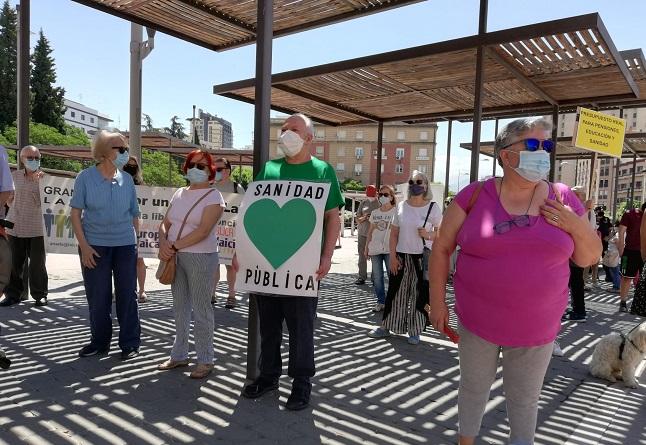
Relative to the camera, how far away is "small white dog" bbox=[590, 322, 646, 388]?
13.9 feet

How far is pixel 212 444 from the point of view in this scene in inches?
116

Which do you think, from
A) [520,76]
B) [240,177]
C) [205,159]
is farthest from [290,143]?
[240,177]

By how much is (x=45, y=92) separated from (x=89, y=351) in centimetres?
Answer: 6385

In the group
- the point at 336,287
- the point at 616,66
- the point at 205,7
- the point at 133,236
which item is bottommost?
the point at 336,287

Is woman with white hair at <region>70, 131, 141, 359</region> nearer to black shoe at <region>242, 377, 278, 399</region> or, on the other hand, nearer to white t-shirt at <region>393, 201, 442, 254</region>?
black shoe at <region>242, 377, 278, 399</region>

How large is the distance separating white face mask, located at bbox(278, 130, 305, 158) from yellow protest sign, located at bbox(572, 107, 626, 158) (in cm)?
407

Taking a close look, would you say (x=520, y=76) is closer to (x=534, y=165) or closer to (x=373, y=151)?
(x=534, y=165)

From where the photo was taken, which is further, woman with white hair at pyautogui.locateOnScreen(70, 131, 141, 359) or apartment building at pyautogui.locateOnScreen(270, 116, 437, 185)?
apartment building at pyautogui.locateOnScreen(270, 116, 437, 185)

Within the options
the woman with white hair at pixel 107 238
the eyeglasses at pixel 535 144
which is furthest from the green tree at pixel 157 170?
the eyeglasses at pixel 535 144

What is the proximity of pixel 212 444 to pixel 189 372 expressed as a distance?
130 centimetres

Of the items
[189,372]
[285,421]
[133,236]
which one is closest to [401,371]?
[285,421]

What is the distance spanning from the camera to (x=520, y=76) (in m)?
7.27

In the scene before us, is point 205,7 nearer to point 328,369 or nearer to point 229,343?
point 229,343

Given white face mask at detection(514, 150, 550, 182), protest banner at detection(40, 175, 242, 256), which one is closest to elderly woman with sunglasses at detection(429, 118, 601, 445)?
white face mask at detection(514, 150, 550, 182)
